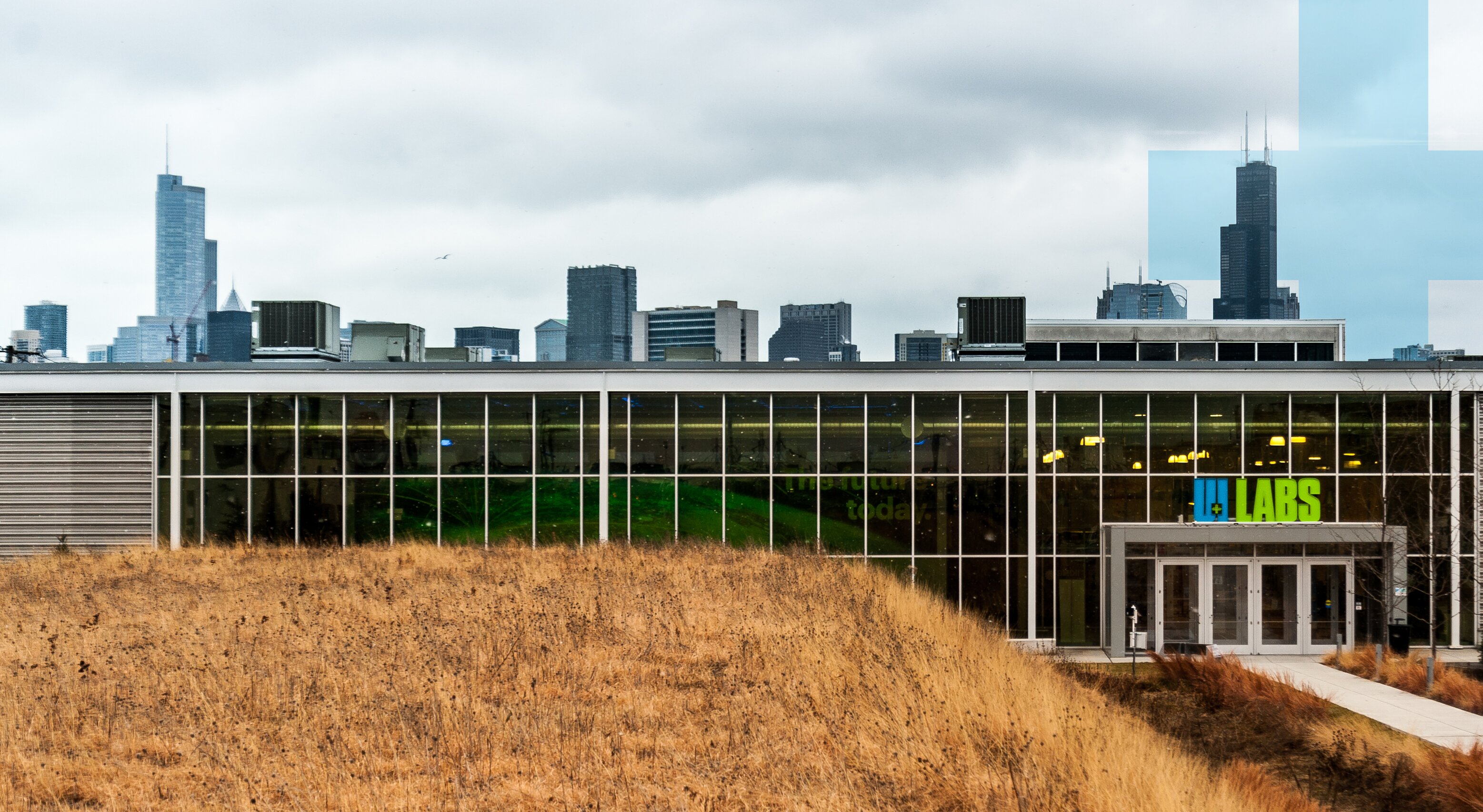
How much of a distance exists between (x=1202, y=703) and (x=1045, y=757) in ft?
32.5

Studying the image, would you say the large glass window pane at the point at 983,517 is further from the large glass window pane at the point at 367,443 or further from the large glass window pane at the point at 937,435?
the large glass window pane at the point at 367,443

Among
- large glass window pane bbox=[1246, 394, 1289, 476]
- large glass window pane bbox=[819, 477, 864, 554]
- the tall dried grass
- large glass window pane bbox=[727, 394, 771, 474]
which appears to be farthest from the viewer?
large glass window pane bbox=[1246, 394, 1289, 476]

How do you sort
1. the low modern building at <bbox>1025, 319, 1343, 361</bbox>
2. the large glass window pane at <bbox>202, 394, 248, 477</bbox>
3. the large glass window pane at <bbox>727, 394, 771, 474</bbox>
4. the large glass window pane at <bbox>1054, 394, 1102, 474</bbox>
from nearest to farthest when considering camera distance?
the large glass window pane at <bbox>202, 394, 248, 477</bbox>, the large glass window pane at <bbox>727, 394, 771, 474</bbox>, the large glass window pane at <bbox>1054, 394, 1102, 474</bbox>, the low modern building at <bbox>1025, 319, 1343, 361</bbox>

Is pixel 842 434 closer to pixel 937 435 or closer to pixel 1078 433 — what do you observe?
pixel 937 435

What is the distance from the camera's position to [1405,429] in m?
27.8

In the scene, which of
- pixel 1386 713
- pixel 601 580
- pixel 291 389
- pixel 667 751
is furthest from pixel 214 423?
pixel 1386 713

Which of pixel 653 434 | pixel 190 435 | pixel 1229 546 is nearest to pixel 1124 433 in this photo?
pixel 1229 546

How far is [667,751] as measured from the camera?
36.8 ft

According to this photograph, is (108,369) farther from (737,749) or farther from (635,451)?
(737,749)

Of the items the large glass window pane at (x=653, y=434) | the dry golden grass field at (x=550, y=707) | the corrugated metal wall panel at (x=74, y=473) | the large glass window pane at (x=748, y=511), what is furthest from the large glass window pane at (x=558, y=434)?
the corrugated metal wall panel at (x=74, y=473)

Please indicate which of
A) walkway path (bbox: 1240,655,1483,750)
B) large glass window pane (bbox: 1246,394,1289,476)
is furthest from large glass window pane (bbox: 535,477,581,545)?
large glass window pane (bbox: 1246,394,1289,476)

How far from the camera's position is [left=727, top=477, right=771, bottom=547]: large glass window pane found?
2744cm

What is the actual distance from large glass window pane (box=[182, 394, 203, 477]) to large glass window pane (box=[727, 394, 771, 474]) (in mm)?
13673

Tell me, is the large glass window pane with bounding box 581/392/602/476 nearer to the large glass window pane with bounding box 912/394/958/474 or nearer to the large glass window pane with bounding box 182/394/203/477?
the large glass window pane with bounding box 912/394/958/474
